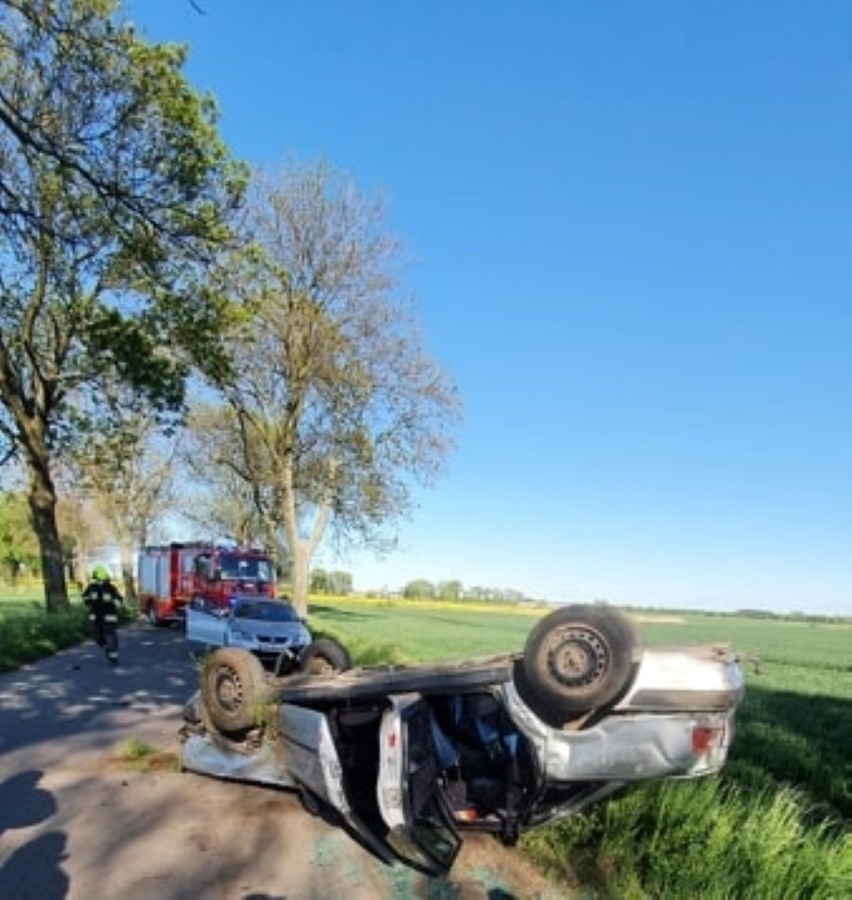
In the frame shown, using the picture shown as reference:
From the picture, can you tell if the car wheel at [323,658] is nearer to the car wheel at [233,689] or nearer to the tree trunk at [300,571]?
the car wheel at [233,689]

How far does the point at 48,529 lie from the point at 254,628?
9887 mm

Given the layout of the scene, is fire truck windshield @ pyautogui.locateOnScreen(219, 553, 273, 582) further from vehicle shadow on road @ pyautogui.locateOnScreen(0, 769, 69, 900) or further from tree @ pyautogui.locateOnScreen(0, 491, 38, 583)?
tree @ pyautogui.locateOnScreen(0, 491, 38, 583)

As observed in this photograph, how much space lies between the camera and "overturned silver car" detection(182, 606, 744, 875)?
223 inches

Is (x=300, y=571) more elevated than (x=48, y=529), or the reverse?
(x=48, y=529)

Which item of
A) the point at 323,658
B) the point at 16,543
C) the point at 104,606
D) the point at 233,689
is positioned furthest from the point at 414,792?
the point at 16,543

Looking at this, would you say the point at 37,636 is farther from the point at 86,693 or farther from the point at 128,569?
the point at 128,569

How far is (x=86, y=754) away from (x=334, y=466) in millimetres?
25130

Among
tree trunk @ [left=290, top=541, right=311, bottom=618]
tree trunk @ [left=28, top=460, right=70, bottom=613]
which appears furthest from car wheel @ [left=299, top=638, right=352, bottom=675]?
tree trunk @ [left=290, top=541, right=311, bottom=618]

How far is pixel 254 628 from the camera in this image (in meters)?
20.5

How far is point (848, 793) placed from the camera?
10.9 m

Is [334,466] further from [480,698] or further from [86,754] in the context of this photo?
[480,698]

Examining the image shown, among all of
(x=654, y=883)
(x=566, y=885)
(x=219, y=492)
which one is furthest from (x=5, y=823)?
(x=219, y=492)

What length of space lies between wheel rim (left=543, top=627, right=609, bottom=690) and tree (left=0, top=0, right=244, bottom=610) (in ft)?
15.7

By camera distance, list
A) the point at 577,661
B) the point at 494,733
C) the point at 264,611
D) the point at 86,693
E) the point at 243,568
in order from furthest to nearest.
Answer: the point at 243,568, the point at 264,611, the point at 86,693, the point at 494,733, the point at 577,661
